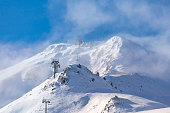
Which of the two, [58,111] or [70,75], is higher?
[70,75]

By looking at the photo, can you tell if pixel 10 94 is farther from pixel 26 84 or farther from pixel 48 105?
pixel 48 105

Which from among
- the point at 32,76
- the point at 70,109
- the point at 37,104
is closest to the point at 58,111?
the point at 70,109

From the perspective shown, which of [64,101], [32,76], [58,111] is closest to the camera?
[58,111]

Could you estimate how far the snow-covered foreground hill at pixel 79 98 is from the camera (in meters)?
66.1

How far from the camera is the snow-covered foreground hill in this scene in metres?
66.1

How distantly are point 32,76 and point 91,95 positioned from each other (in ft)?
425

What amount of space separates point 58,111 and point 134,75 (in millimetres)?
125861

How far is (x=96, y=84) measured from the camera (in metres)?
88.5

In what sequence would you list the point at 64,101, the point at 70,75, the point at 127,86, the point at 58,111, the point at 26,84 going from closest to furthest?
1. the point at 58,111
2. the point at 64,101
3. the point at 70,75
4. the point at 127,86
5. the point at 26,84

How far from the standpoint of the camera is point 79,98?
3022 inches

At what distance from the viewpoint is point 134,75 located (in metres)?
189

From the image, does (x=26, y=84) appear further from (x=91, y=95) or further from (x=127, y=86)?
(x=91, y=95)

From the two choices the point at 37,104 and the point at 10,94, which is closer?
the point at 37,104

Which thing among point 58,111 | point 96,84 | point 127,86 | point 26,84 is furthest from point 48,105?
point 26,84
